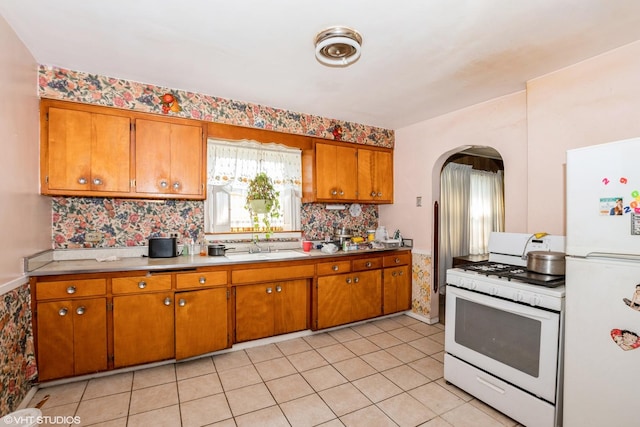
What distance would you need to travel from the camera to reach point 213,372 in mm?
2586

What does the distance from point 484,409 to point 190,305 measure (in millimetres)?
2472

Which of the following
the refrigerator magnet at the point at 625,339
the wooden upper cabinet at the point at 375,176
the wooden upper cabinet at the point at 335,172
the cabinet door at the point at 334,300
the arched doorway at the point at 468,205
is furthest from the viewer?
the arched doorway at the point at 468,205

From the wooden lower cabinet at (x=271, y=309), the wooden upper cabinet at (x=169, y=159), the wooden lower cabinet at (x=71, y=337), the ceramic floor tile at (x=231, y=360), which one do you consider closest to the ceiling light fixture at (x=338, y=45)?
the wooden upper cabinet at (x=169, y=159)

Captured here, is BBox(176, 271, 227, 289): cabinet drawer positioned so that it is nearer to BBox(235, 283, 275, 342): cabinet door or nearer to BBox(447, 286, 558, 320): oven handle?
BBox(235, 283, 275, 342): cabinet door

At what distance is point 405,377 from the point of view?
252 cm

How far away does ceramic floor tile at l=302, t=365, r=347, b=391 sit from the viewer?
241 centimetres

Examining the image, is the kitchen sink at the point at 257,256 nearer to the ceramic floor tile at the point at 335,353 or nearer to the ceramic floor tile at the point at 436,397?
the ceramic floor tile at the point at 335,353

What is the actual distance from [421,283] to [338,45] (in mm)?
3053

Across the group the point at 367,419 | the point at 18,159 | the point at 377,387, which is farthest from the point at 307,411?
the point at 18,159

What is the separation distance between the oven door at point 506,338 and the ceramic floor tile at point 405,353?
1.84 feet

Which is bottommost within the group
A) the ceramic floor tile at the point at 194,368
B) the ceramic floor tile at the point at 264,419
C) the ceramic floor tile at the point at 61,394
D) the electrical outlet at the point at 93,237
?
the ceramic floor tile at the point at 264,419

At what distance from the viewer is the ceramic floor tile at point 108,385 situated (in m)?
2.26

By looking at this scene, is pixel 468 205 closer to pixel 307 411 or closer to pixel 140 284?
pixel 307 411

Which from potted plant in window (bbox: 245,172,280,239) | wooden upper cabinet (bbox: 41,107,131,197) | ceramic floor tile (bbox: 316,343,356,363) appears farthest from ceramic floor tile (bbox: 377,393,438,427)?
wooden upper cabinet (bbox: 41,107,131,197)
